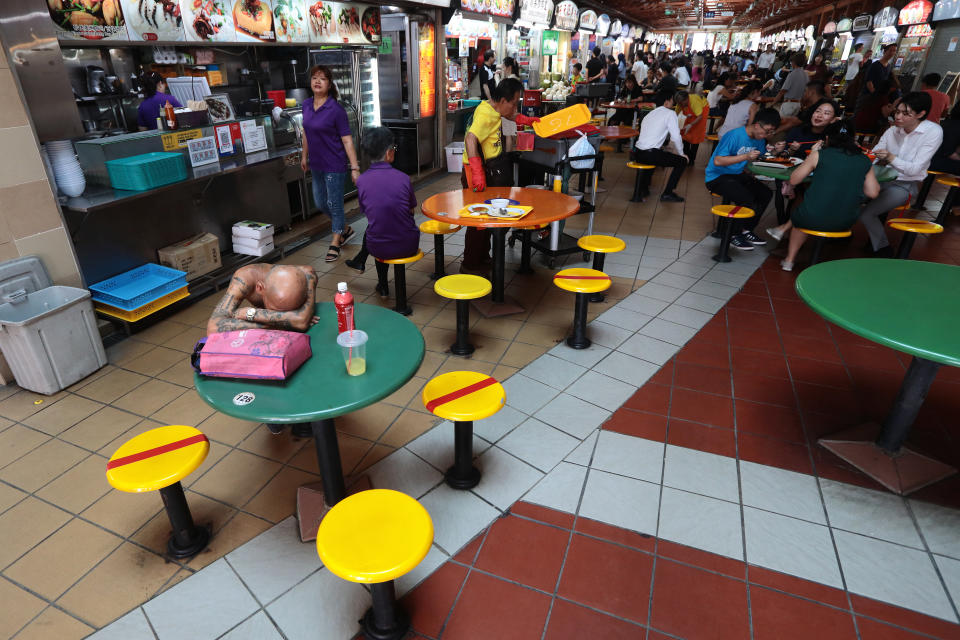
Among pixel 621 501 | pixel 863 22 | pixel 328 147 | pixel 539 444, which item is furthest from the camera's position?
pixel 863 22

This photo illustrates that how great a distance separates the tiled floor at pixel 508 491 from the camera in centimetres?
228

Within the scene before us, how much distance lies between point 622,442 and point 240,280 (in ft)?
7.79

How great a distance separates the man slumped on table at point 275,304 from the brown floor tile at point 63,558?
1.31m

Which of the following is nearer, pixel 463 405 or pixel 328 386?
pixel 328 386

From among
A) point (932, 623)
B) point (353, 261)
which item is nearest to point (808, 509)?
point (932, 623)

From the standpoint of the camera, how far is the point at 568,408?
141 inches

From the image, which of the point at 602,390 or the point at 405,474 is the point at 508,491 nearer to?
the point at 405,474

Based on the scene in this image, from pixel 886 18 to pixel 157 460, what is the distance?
19.7m

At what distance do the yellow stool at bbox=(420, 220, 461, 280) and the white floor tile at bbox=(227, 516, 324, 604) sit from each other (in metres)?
3.06

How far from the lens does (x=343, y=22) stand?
24.8ft

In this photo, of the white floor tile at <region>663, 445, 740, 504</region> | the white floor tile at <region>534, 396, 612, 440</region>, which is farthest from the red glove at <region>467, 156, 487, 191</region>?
the white floor tile at <region>663, 445, 740, 504</region>

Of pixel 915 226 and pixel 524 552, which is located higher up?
pixel 915 226

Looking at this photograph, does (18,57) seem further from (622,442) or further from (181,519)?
(622,442)

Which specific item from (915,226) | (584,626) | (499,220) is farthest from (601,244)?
(915,226)
